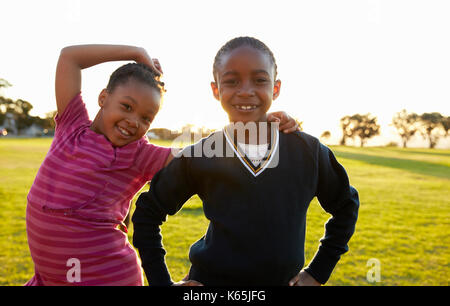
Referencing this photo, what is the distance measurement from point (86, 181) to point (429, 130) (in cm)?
9182

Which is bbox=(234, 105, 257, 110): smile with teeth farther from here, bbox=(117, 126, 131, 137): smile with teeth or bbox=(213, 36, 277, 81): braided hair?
bbox=(117, 126, 131, 137): smile with teeth

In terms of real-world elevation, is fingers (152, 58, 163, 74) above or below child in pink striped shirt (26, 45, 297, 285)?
above

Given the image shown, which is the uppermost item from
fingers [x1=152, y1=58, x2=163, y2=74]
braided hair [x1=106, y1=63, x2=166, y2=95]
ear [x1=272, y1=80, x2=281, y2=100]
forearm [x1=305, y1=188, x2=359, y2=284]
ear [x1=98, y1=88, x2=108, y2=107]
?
fingers [x1=152, y1=58, x2=163, y2=74]

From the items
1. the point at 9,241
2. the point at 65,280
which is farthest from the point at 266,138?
the point at 9,241

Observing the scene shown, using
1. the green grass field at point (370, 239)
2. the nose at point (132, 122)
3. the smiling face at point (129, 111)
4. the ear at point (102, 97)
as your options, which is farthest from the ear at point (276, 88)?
the green grass field at point (370, 239)

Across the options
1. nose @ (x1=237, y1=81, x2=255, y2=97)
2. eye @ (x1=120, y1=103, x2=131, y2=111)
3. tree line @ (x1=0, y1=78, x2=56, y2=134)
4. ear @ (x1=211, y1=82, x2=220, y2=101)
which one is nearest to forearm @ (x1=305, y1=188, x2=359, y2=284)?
nose @ (x1=237, y1=81, x2=255, y2=97)

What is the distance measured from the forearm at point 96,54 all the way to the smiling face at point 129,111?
0.73 feet

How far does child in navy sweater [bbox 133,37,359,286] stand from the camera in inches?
59.3

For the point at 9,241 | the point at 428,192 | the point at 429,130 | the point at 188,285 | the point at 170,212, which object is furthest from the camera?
the point at 429,130

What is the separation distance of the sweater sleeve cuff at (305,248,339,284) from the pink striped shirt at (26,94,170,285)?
3.11 ft

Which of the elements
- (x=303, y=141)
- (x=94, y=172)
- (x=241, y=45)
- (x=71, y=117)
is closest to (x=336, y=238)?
(x=303, y=141)

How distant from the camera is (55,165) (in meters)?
1.78

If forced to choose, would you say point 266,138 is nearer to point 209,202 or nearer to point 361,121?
point 209,202

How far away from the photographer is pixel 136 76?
1873 millimetres
